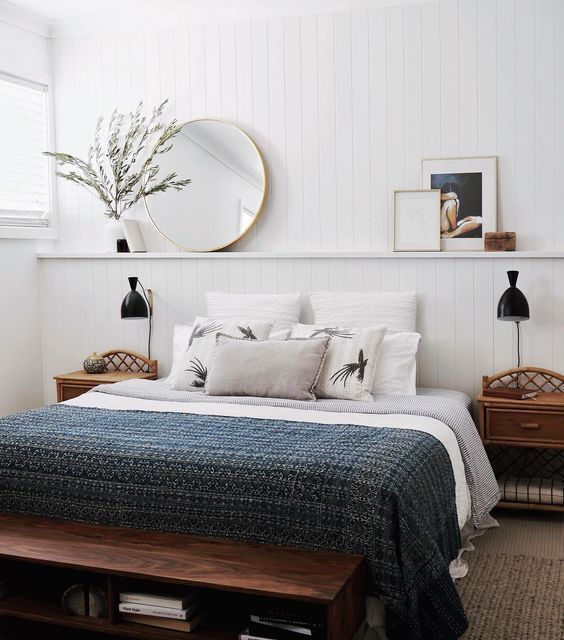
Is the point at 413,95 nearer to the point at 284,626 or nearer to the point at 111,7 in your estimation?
the point at 111,7

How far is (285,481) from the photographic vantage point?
2.65 m

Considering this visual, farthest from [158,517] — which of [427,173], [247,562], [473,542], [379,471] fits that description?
[427,173]

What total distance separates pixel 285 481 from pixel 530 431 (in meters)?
1.72

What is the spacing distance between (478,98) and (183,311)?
2.01m

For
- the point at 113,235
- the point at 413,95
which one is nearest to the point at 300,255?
the point at 413,95

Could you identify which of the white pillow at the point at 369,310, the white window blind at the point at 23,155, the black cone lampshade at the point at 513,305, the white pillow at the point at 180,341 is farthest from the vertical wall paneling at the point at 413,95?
the white window blind at the point at 23,155

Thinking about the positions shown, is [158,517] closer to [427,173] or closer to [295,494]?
[295,494]

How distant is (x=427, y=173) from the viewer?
14.5 ft

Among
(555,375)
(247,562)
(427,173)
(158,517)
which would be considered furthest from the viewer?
(427,173)

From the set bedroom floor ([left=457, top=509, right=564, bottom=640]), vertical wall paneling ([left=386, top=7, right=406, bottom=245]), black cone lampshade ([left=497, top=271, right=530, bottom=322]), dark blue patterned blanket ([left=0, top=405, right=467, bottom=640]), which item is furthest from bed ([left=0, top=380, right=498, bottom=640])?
vertical wall paneling ([left=386, top=7, right=406, bottom=245])

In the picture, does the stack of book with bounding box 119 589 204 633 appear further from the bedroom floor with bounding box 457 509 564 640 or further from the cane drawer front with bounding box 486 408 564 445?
the cane drawer front with bounding box 486 408 564 445

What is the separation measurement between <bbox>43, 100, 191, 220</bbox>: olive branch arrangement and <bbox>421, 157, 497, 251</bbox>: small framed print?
1.45 metres

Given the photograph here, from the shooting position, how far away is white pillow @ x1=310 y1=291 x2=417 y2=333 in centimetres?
432

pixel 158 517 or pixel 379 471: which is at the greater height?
pixel 379 471
